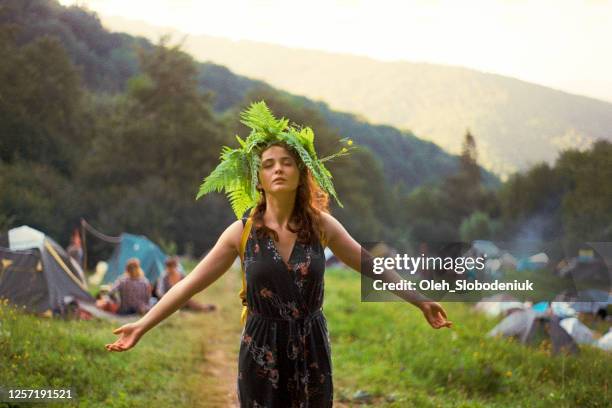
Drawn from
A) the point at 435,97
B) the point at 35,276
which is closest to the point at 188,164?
the point at 435,97

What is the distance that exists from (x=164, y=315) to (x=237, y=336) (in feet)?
21.3

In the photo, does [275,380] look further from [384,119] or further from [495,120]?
[384,119]

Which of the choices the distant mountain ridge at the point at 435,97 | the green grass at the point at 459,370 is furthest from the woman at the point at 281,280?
the distant mountain ridge at the point at 435,97

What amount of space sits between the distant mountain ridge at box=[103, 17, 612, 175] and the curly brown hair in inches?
347

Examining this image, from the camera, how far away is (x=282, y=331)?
2939 millimetres

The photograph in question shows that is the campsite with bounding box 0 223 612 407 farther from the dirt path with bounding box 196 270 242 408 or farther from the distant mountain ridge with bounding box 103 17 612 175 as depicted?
the distant mountain ridge with bounding box 103 17 612 175

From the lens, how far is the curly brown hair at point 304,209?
3.00 m

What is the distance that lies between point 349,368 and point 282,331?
4.42 meters

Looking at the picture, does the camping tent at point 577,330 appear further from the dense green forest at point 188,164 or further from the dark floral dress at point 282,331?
the dark floral dress at point 282,331

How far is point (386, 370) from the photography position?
271 inches

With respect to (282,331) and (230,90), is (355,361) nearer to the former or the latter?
(282,331)

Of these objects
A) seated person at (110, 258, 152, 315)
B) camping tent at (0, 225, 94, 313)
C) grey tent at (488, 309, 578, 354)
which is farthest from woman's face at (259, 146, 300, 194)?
seated person at (110, 258, 152, 315)

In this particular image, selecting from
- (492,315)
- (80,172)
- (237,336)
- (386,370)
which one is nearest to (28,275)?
(237,336)

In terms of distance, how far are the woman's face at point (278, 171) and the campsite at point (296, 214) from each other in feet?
0.08
